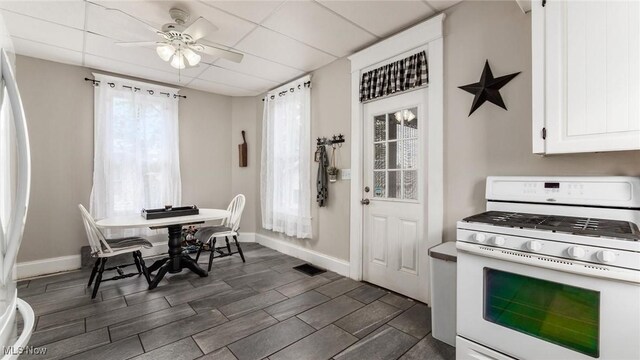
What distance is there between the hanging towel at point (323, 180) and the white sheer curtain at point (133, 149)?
2184 millimetres

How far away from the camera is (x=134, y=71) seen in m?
3.69

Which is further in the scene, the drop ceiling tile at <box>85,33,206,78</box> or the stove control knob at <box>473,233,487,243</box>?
the drop ceiling tile at <box>85,33,206,78</box>

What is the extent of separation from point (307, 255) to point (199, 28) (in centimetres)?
281

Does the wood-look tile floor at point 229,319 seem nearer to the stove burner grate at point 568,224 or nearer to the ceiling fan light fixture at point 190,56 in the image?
the stove burner grate at point 568,224

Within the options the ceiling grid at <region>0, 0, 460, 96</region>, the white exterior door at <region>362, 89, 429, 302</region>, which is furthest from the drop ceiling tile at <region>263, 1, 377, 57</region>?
the white exterior door at <region>362, 89, 429, 302</region>

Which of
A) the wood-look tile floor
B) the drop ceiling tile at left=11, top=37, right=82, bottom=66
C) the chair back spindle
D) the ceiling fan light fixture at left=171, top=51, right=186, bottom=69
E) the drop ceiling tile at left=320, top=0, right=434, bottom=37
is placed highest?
the drop ceiling tile at left=11, top=37, right=82, bottom=66

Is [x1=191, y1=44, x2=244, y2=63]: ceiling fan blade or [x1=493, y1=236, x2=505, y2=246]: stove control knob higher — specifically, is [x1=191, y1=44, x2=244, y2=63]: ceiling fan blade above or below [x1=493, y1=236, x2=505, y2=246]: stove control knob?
above

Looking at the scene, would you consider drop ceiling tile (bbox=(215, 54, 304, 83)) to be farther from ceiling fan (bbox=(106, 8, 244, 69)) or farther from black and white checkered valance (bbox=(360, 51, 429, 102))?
black and white checkered valance (bbox=(360, 51, 429, 102))

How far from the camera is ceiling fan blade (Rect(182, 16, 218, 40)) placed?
2150 mm

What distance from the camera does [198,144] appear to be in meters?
4.50

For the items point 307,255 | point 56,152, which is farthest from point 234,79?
point 307,255

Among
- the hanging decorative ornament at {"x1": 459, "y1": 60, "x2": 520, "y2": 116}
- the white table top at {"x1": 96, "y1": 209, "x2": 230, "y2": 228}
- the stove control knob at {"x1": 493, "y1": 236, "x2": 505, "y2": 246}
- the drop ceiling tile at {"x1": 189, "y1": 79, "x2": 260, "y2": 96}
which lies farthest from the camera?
the drop ceiling tile at {"x1": 189, "y1": 79, "x2": 260, "y2": 96}

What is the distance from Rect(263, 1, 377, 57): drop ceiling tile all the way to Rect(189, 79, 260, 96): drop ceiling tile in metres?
1.94

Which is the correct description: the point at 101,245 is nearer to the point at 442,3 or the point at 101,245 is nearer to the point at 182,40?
the point at 182,40
